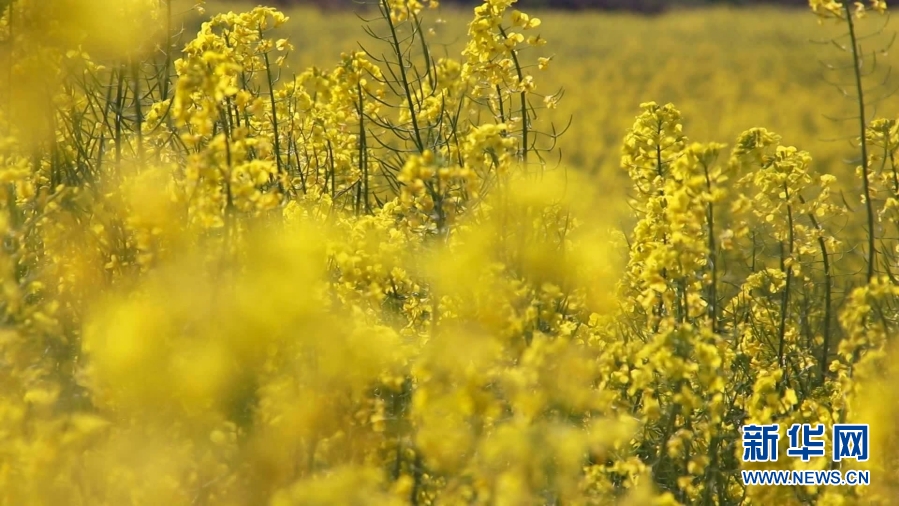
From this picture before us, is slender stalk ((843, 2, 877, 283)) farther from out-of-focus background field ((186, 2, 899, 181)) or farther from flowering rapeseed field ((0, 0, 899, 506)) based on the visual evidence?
out-of-focus background field ((186, 2, 899, 181))

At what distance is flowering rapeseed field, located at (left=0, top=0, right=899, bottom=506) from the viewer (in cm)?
240

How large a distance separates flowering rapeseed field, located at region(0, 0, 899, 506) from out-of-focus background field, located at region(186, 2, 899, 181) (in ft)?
33.8

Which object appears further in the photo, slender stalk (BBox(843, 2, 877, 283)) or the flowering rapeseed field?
slender stalk (BBox(843, 2, 877, 283))

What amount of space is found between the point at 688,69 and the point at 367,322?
76.3ft

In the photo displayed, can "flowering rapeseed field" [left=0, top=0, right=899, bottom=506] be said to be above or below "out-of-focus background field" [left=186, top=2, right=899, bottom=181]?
above

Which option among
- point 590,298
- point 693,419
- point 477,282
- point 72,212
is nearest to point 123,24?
point 72,212

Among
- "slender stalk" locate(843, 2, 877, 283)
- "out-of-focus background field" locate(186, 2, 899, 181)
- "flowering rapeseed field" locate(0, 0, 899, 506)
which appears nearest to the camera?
"flowering rapeseed field" locate(0, 0, 899, 506)

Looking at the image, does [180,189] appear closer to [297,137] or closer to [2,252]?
[2,252]

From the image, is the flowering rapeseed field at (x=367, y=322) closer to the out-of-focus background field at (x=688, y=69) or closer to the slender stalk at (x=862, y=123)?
the slender stalk at (x=862, y=123)

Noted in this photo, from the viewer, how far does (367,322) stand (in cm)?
301

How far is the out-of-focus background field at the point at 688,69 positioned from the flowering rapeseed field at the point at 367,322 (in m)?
10.3

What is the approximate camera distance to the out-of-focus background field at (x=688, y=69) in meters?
Result: 19.0

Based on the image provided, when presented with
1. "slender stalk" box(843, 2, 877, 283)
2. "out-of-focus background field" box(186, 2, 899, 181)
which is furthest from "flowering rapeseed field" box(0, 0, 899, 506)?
"out-of-focus background field" box(186, 2, 899, 181)

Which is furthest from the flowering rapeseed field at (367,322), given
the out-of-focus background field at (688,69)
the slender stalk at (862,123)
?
the out-of-focus background field at (688,69)
